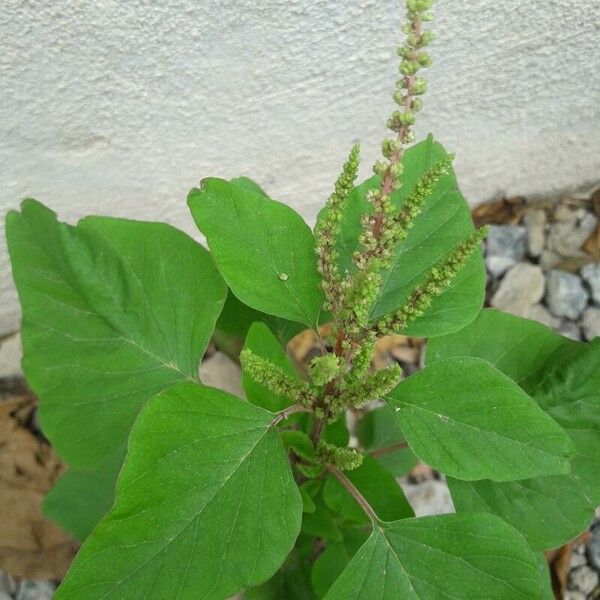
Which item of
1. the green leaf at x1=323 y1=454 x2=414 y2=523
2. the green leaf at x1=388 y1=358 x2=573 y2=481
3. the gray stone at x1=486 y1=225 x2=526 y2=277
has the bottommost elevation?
the gray stone at x1=486 y1=225 x2=526 y2=277

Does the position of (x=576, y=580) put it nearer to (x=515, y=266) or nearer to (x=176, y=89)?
(x=515, y=266)

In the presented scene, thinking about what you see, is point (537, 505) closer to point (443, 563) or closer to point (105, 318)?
point (443, 563)

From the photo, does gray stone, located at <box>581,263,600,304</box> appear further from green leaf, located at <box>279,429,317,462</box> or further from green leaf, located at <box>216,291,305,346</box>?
green leaf, located at <box>279,429,317,462</box>

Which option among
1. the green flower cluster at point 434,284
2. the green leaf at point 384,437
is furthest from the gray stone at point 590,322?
the green flower cluster at point 434,284

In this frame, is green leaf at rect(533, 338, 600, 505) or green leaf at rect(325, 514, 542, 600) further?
green leaf at rect(533, 338, 600, 505)

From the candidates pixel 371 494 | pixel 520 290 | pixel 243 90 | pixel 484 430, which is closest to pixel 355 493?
pixel 371 494

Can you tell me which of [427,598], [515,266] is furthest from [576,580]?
[427,598]

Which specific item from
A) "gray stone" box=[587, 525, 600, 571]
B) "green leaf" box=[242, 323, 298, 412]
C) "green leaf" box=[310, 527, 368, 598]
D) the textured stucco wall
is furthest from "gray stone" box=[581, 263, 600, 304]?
"green leaf" box=[242, 323, 298, 412]
